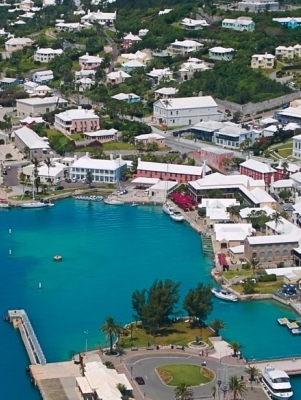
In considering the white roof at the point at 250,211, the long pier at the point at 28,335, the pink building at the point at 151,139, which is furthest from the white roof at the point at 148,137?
the long pier at the point at 28,335

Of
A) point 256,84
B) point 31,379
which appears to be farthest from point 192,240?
point 256,84

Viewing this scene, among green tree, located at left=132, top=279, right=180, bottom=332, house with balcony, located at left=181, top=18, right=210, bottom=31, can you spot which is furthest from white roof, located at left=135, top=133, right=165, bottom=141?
green tree, located at left=132, top=279, right=180, bottom=332

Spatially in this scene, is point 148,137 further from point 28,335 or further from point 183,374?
point 183,374

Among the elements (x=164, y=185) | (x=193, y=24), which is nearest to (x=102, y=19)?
(x=193, y=24)

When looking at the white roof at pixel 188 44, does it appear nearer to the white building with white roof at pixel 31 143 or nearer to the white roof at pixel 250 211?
the white building with white roof at pixel 31 143

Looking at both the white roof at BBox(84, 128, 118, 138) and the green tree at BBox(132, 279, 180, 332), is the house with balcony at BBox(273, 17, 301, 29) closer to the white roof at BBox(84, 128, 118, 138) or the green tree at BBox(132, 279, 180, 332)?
the white roof at BBox(84, 128, 118, 138)
